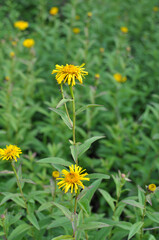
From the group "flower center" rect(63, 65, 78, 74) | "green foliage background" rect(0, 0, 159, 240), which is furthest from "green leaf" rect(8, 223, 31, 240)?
"flower center" rect(63, 65, 78, 74)

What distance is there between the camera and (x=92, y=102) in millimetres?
2648

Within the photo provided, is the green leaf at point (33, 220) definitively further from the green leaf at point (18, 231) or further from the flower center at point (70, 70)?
the flower center at point (70, 70)

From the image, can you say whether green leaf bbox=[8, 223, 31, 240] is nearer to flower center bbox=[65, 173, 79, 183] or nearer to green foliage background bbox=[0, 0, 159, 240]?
green foliage background bbox=[0, 0, 159, 240]

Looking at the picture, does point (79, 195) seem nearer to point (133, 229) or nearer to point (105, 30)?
point (133, 229)

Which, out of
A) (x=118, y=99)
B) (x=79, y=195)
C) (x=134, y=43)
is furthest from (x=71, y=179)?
(x=134, y=43)

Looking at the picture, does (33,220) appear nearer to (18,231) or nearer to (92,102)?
(18,231)

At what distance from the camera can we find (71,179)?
1188 mm

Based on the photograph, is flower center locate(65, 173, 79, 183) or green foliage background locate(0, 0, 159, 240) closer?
flower center locate(65, 173, 79, 183)

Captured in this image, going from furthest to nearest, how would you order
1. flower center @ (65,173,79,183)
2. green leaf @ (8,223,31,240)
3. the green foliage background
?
1. the green foliage background
2. green leaf @ (8,223,31,240)
3. flower center @ (65,173,79,183)

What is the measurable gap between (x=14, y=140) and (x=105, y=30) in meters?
3.17

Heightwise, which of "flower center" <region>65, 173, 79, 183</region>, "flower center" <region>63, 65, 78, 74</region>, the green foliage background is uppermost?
"flower center" <region>63, 65, 78, 74</region>

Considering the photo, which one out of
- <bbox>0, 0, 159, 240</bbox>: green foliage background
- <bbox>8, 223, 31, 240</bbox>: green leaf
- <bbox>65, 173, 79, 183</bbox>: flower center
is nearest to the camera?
<bbox>65, 173, 79, 183</bbox>: flower center

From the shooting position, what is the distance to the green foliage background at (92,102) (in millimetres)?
2463

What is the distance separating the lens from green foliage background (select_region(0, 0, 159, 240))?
8.08 feet
